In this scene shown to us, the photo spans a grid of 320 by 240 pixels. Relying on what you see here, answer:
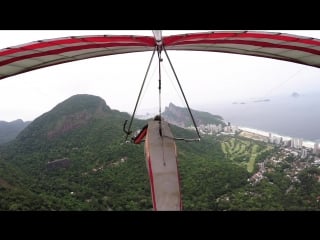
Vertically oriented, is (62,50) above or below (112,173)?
above

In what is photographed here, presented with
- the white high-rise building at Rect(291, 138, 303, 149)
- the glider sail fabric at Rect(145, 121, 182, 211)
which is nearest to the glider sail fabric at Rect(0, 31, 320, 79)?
the glider sail fabric at Rect(145, 121, 182, 211)

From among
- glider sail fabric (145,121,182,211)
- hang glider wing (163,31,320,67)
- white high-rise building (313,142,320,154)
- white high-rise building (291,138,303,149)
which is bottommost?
white high-rise building (313,142,320,154)

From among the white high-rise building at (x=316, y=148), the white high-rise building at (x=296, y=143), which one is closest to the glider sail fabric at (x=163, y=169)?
the white high-rise building at (x=316, y=148)

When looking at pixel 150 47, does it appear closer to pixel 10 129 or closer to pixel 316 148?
pixel 316 148

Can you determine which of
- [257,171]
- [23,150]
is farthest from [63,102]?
[257,171]

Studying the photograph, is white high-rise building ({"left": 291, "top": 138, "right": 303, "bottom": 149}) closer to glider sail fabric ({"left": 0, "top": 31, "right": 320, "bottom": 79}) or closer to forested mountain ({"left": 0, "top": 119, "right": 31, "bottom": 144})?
glider sail fabric ({"left": 0, "top": 31, "right": 320, "bottom": 79})

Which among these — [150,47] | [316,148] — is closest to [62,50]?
[150,47]
